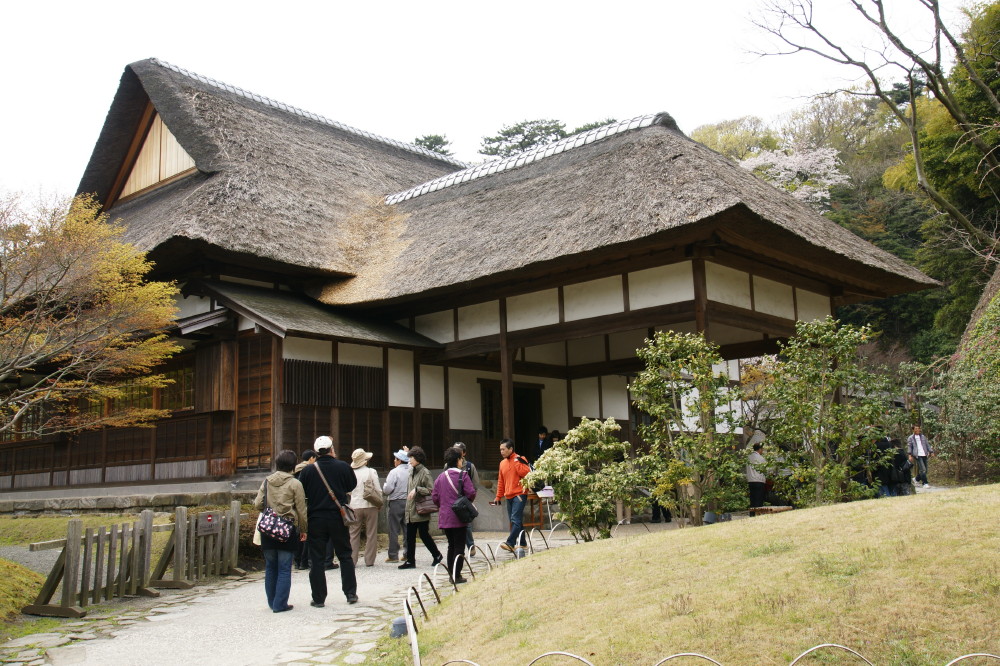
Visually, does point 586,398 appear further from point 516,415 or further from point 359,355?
point 359,355

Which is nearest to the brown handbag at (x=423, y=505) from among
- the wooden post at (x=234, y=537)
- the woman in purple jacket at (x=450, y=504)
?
the woman in purple jacket at (x=450, y=504)

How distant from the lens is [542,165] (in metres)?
17.4

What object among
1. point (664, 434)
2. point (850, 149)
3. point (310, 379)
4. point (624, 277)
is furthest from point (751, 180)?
point (850, 149)

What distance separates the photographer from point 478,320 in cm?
1581

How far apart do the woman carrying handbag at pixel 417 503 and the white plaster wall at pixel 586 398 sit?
9.64 metres

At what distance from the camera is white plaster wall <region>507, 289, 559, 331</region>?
1470cm

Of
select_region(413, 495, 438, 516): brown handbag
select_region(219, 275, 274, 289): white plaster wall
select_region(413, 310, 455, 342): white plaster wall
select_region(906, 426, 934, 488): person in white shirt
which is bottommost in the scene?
select_region(413, 495, 438, 516): brown handbag

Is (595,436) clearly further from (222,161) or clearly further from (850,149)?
(850,149)

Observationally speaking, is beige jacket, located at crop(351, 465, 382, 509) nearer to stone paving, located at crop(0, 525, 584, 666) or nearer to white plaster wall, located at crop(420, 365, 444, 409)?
stone paving, located at crop(0, 525, 584, 666)

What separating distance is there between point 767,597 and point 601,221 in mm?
8885

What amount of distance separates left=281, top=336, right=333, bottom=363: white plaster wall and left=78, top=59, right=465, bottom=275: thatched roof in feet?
5.40

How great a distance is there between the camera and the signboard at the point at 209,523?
9.77m

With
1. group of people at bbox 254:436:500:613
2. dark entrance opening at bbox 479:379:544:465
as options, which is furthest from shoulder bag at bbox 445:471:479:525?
dark entrance opening at bbox 479:379:544:465

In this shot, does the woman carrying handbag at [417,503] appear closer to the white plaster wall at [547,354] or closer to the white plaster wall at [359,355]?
the white plaster wall at [359,355]
